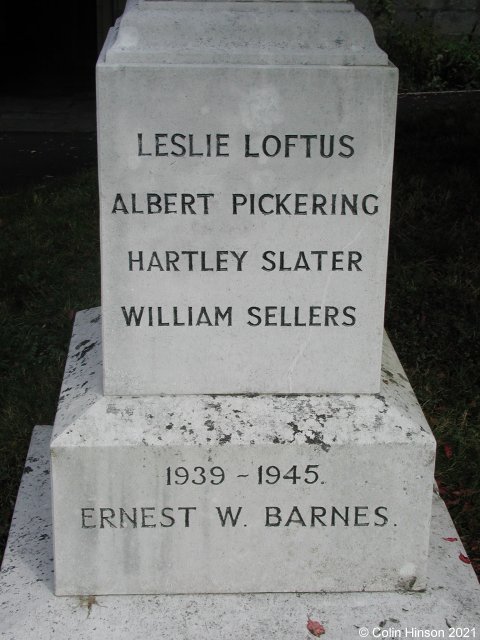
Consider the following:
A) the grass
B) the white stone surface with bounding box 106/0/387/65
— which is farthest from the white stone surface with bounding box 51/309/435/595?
the white stone surface with bounding box 106/0/387/65

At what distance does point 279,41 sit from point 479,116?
17.4 ft

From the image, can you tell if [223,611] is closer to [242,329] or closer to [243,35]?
[242,329]

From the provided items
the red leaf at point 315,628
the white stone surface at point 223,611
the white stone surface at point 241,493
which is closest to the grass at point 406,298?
the white stone surface at point 223,611

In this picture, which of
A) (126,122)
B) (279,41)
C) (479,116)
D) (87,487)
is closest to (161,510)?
(87,487)

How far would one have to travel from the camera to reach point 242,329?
2.52 metres

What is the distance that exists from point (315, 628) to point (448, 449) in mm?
1260

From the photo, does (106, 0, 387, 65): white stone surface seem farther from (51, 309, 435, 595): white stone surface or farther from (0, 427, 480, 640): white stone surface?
(0, 427, 480, 640): white stone surface

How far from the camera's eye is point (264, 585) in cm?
262

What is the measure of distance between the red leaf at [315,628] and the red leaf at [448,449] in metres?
1.19

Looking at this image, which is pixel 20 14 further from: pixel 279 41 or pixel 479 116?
pixel 279 41

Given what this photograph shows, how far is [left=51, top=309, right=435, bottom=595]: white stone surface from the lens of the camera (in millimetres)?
2482

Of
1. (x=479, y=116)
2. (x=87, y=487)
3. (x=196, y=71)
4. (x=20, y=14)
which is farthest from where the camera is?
(x=20, y=14)

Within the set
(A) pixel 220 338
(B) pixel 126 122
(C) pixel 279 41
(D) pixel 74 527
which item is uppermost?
(C) pixel 279 41

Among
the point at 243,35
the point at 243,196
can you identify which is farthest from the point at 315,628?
the point at 243,35
